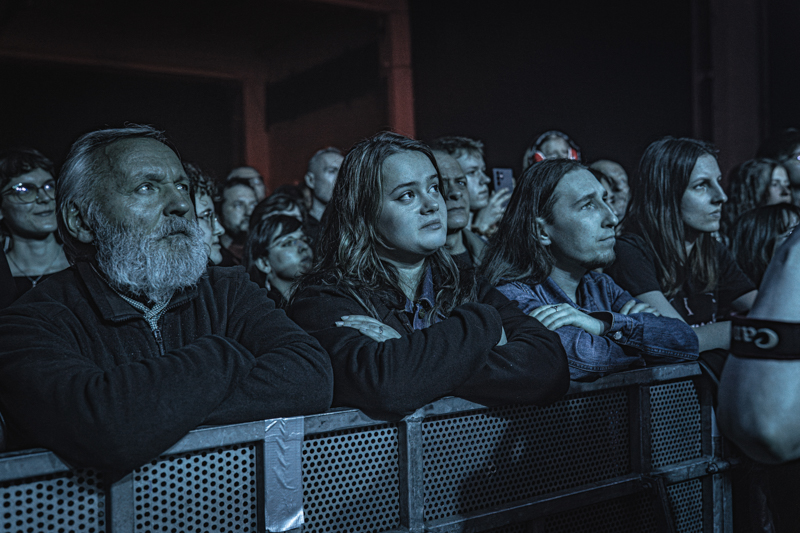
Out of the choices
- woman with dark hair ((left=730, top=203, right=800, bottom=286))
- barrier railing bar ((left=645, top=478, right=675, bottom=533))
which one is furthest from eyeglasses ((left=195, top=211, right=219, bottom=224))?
woman with dark hair ((left=730, top=203, right=800, bottom=286))

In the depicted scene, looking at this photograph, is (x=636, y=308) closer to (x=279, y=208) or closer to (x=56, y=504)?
(x=56, y=504)

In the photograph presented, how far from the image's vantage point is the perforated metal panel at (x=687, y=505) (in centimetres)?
245

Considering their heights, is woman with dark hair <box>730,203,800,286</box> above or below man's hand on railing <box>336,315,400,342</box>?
above

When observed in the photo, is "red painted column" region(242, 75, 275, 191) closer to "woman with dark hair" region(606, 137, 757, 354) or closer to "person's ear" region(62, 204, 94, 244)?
"woman with dark hair" region(606, 137, 757, 354)

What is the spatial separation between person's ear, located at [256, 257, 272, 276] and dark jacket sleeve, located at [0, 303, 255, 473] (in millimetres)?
2423

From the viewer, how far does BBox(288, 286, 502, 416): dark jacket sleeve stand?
192 cm

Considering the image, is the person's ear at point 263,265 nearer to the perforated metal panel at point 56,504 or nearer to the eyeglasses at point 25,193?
the eyeglasses at point 25,193

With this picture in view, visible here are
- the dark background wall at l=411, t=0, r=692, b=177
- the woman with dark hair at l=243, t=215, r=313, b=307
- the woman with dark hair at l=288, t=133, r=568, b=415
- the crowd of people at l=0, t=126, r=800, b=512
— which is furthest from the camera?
the dark background wall at l=411, t=0, r=692, b=177

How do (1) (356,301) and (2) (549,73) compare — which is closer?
(1) (356,301)

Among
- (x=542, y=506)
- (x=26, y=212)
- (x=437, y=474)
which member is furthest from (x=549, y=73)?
(x=437, y=474)

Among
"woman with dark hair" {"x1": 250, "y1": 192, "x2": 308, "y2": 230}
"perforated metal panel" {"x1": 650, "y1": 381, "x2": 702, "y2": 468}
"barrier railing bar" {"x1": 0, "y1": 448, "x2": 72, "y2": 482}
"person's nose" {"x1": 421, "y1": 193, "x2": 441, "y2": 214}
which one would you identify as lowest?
"perforated metal panel" {"x1": 650, "y1": 381, "x2": 702, "y2": 468}

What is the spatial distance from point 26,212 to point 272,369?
2847 mm

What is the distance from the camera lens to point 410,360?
1996mm

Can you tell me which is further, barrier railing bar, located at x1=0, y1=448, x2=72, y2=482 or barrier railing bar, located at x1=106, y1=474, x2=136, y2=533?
barrier railing bar, located at x1=106, y1=474, x2=136, y2=533
